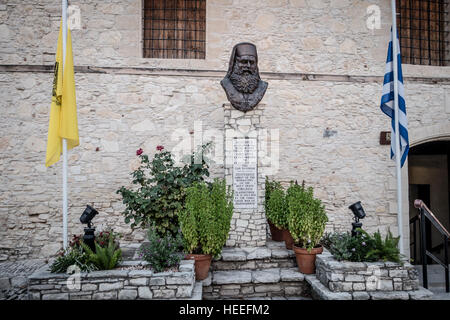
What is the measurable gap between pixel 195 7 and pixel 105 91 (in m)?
2.53

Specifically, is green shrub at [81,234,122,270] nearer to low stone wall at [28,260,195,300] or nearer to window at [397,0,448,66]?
low stone wall at [28,260,195,300]

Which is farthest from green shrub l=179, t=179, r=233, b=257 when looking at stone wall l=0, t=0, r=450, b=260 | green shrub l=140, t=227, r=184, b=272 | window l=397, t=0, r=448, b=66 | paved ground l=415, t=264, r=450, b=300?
window l=397, t=0, r=448, b=66

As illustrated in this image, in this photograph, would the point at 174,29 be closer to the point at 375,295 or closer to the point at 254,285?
the point at 254,285

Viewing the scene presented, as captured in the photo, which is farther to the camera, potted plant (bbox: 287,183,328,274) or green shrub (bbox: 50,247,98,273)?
potted plant (bbox: 287,183,328,274)

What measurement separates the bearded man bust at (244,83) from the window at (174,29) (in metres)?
1.68

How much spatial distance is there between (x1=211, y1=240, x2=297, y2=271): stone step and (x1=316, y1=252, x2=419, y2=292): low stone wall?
0.81m

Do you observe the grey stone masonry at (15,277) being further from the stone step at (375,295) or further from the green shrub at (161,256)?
the stone step at (375,295)

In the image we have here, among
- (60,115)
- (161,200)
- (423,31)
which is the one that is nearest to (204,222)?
(161,200)

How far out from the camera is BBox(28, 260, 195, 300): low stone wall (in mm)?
3221

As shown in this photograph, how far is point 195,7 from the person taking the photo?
19.6 feet

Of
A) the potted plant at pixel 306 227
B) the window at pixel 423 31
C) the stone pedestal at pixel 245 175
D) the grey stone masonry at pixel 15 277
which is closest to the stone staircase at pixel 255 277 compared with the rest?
the potted plant at pixel 306 227
